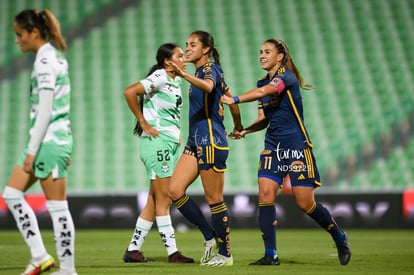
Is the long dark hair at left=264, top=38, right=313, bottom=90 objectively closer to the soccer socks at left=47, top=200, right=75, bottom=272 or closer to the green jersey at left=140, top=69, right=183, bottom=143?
the green jersey at left=140, top=69, right=183, bottom=143

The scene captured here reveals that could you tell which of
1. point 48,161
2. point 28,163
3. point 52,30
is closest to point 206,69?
point 52,30

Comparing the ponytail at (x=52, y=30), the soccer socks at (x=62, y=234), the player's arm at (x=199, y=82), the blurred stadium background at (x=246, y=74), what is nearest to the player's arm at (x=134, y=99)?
the player's arm at (x=199, y=82)

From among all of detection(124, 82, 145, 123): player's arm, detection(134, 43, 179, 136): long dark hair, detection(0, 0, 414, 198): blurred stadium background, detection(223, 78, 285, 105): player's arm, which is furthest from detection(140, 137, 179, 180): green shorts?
detection(0, 0, 414, 198): blurred stadium background

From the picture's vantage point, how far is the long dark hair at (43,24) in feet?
21.2

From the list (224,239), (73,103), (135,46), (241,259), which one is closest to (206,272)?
(224,239)

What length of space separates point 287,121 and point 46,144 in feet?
9.55

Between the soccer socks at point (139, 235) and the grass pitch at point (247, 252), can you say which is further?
the soccer socks at point (139, 235)

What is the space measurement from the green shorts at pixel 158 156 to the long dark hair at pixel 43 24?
2404mm

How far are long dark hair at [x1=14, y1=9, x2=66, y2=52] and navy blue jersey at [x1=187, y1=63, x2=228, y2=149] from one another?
6.71 ft

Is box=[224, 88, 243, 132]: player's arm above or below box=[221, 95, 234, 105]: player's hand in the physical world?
below

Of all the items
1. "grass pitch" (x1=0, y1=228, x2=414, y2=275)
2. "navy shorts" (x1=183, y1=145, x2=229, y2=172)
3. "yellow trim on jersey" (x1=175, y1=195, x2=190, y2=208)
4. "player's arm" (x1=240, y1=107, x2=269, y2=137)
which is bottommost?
"grass pitch" (x1=0, y1=228, x2=414, y2=275)

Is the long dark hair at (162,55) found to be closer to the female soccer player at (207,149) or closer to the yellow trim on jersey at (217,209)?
the female soccer player at (207,149)

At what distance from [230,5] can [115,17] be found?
3018 mm

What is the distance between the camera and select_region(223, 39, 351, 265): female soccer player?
837 centimetres
